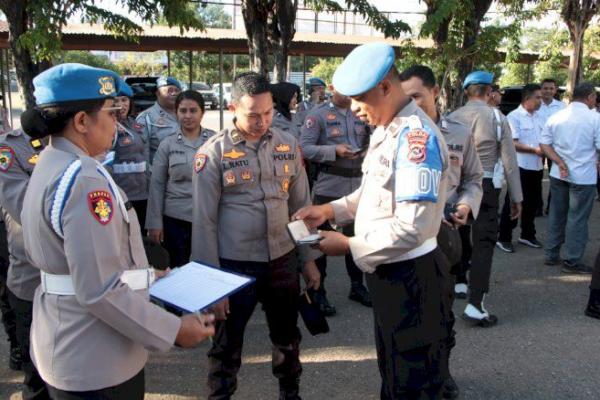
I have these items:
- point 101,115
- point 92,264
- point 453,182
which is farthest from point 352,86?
point 453,182

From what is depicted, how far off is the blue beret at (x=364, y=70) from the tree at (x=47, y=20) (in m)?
5.76

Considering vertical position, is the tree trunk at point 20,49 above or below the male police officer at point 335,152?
above

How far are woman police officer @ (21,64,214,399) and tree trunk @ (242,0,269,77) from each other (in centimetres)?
716

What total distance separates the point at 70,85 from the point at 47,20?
19.9 feet

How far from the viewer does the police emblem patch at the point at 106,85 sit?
5.40 ft

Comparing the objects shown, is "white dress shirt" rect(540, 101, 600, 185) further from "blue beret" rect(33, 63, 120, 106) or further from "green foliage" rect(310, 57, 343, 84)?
"green foliage" rect(310, 57, 343, 84)

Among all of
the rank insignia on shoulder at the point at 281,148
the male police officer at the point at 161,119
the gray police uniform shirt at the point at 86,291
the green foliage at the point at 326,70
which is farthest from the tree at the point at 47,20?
the green foliage at the point at 326,70

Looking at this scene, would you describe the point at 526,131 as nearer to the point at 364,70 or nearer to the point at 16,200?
the point at 364,70

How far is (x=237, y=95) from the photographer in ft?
8.71

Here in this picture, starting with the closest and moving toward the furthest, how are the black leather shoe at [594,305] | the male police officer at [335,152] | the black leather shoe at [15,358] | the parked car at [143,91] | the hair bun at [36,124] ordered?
1. the hair bun at [36,124]
2. the black leather shoe at [15,358]
3. the black leather shoe at [594,305]
4. the male police officer at [335,152]
5. the parked car at [143,91]

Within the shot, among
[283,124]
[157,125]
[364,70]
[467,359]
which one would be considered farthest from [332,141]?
[364,70]

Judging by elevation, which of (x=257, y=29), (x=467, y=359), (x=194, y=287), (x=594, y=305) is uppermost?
(x=257, y=29)

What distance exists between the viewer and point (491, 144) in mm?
4301

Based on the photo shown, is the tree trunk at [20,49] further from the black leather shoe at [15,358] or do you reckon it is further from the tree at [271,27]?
the black leather shoe at [15,358]
